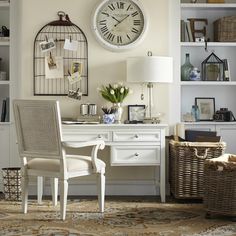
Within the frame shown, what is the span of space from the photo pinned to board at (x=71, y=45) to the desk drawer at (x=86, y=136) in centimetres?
89

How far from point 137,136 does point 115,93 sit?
52cm

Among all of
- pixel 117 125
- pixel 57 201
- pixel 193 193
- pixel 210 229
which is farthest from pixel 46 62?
pixel 210 229

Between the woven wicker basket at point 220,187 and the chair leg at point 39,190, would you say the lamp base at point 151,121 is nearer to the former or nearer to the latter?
the woven wicker basket at point 220,187

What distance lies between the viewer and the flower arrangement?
5.35m

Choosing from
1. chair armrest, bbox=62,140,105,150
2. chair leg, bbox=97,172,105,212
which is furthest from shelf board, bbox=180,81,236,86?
chair leg, bbox=97,172,105,212

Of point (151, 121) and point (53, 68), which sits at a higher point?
point (53, 68)

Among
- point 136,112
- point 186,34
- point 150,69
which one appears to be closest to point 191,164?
point 136,112

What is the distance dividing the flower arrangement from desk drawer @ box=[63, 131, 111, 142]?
41 cm

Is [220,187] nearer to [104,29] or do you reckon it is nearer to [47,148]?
[47,148]

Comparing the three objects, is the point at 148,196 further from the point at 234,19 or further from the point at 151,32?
the point at 234,19

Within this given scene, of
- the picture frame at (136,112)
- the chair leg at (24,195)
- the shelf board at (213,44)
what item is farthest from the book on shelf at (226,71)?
the chair leg at (24,195)

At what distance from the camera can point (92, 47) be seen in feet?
18.0

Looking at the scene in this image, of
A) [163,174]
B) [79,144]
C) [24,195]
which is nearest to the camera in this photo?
[79,144]

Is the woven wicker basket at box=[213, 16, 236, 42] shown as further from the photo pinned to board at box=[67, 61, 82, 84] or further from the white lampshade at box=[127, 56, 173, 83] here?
the photo pinned to board at box=[67, 61, 82, 84]
